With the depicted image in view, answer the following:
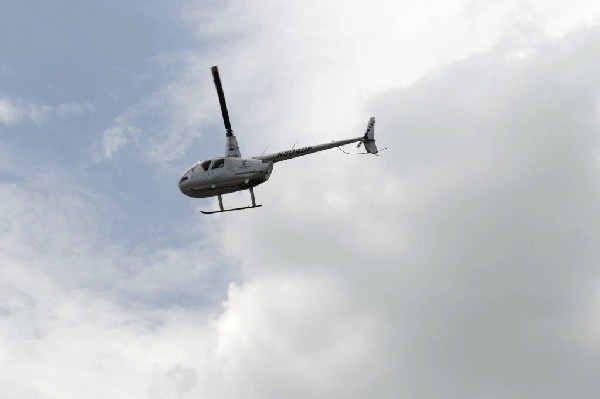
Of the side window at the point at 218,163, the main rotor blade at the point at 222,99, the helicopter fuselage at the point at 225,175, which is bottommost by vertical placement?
the helicopter fuselage at the point at 225,175

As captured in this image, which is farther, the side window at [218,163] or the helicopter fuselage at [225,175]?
the side window at [218,163]

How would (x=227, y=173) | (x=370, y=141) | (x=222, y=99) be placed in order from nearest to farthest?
(x=222, y=99), (x=227, y=173), (x=370, y=141)

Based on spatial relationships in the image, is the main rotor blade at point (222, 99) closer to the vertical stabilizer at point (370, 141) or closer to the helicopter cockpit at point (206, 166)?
the helicopter cockpit at point (206, 166)

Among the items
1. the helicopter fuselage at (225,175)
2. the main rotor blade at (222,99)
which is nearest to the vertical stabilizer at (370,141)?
the helicopter fuselage at (225,175)

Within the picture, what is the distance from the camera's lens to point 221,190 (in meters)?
80.9

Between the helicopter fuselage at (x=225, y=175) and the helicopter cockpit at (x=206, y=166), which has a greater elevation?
the helicopter cockpit at (x=206, y=166)

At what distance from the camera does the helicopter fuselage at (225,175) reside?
7919 centimetres

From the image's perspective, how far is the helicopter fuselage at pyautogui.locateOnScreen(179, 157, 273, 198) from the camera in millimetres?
79188

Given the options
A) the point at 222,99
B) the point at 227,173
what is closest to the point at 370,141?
the point at 227,173

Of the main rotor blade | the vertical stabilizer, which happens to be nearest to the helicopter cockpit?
the main rotor blade

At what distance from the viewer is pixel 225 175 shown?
79.7 m

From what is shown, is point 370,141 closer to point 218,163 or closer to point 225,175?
point 225,175

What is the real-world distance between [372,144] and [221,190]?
22331 millimetres

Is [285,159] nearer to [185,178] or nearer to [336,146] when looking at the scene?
[336,146]
